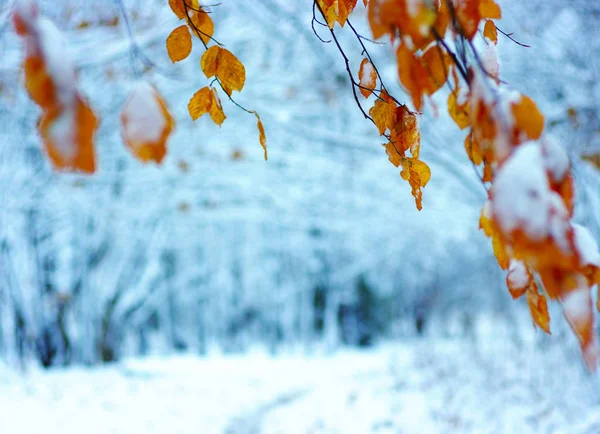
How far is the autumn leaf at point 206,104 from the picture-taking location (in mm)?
1680

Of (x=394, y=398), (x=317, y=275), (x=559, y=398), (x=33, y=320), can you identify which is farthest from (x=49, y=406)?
(x=317, y=275)

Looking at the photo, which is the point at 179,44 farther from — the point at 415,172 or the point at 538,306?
the point at 538,306

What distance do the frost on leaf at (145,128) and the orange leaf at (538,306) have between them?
1072mm

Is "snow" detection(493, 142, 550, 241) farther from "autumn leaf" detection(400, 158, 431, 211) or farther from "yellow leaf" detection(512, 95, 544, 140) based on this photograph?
"autumn leaf" detection(400, 158, 431, 211)

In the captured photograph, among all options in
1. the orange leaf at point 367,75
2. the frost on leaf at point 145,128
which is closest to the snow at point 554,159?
the frost on leaf at point 145,128

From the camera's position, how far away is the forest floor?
6.17 meters

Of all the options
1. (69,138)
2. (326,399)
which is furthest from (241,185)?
(69,138)

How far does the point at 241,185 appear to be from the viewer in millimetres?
11031

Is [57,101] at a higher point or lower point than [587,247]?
higher

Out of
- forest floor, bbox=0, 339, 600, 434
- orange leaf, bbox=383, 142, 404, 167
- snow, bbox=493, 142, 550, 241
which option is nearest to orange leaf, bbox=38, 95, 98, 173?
snow, bbox=493, 142, 550, 241

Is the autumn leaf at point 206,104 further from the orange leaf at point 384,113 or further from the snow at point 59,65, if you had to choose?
the snow at point 59,65

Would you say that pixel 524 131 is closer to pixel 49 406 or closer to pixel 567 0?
pixel 567 0

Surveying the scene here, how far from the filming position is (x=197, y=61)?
28.9ft

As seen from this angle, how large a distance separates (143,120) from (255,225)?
1687 cm
